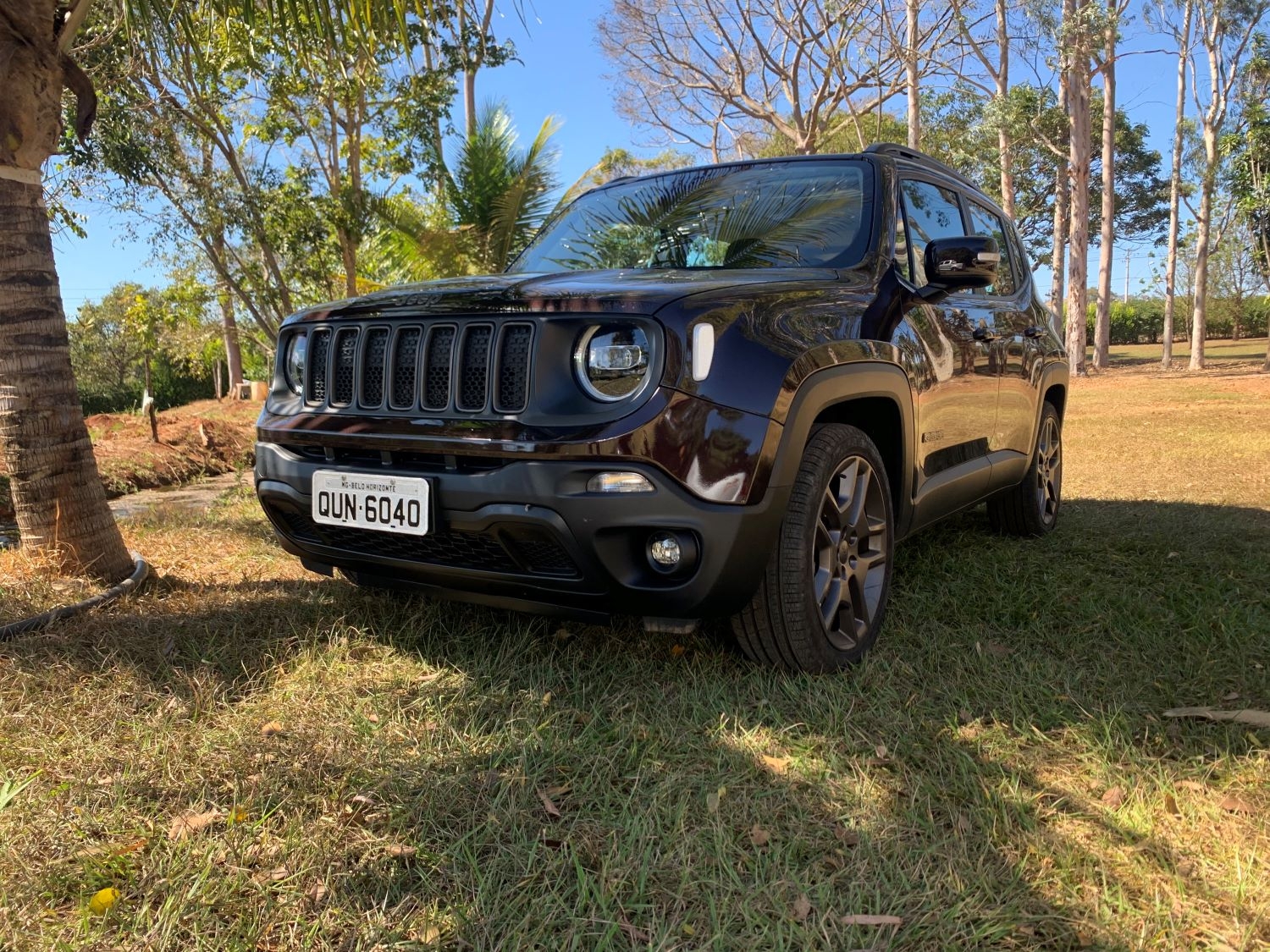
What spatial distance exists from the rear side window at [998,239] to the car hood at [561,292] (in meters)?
1.70

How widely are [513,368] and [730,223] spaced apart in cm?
128

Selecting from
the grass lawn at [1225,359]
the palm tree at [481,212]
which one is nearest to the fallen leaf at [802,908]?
the palm tree at [481,212]

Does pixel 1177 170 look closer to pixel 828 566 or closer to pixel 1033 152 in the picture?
pixel 1033 152

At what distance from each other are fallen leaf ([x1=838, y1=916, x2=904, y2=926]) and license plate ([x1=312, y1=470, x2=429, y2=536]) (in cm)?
134

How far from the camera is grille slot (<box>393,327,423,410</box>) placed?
8.09 ft

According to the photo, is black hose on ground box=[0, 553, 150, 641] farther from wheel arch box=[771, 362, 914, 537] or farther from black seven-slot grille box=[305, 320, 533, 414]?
wheel arch box=[771, 362, 914, 537]

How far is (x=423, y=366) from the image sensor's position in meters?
2.41

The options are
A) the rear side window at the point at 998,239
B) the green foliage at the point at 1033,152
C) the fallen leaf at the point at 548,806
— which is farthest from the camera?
the green foliage at the point at 1033,152

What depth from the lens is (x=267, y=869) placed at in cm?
178

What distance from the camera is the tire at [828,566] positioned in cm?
246

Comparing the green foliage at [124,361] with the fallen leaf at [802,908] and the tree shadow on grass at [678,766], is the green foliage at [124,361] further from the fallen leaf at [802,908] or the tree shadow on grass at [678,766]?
the fallen leaf at [802,908]

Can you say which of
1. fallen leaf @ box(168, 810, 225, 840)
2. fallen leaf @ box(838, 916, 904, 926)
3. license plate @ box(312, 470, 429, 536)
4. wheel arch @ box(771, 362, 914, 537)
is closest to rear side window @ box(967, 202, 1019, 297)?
wheel arch @ box(771, 362, 914, 537)

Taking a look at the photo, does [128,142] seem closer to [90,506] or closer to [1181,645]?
[90,506]

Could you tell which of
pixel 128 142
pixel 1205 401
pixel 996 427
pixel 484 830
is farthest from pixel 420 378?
pixel 1205 401
